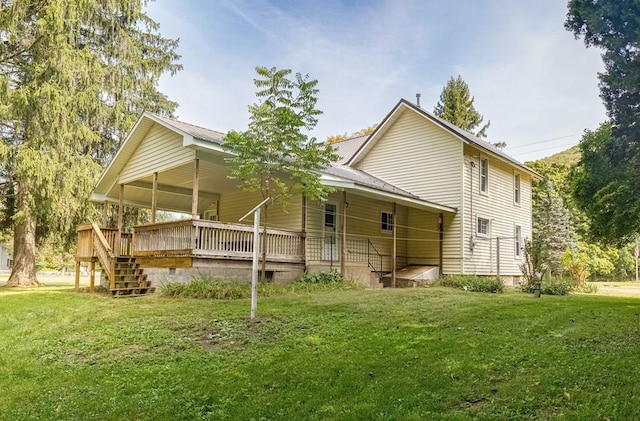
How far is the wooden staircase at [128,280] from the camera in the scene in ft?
40.8

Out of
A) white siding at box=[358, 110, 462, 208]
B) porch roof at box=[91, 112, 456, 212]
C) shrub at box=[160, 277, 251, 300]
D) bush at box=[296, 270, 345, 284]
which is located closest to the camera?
shrub at box=[160, 277, 251, 300]

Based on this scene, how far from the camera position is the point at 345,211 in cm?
1480

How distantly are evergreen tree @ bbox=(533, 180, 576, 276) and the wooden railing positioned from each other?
21.7 meters

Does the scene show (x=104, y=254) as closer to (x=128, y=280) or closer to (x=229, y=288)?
(x=128, y=280)

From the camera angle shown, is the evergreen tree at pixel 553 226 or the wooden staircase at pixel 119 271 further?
the evergreen tree at pixel 553 226

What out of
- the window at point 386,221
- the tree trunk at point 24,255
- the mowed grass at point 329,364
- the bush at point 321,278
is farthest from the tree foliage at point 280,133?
the tree trunk at point 24,255

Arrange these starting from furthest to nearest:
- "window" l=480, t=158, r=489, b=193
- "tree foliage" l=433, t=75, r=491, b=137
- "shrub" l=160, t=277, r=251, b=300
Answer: "tree foliage" l=433, t=75, r=491, b=137, "window" l=480, t=158, r=489, b=193, "shrub" l=160, t=277, r=251, b=300

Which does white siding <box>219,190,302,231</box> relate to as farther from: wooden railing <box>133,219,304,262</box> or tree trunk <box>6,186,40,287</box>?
tree trunk <box>6,186,40,287</box>

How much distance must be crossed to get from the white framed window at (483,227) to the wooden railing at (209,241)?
8.25m

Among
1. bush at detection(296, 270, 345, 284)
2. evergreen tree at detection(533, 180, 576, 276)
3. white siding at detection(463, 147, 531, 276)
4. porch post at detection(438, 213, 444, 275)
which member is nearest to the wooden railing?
bush at detection(296, 270, 345, 284)

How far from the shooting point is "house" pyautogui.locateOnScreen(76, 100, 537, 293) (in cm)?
1255

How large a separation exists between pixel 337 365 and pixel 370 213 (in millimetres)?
12480

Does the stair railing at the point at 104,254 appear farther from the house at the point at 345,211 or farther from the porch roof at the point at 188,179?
the porch roof at the point at 188,179

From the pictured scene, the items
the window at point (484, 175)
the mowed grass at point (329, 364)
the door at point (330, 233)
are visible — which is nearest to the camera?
the mowed grass at point (329, 364)
